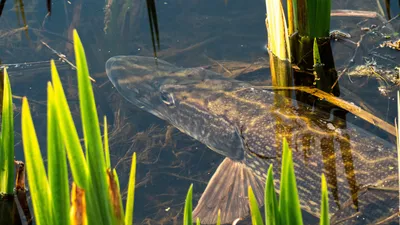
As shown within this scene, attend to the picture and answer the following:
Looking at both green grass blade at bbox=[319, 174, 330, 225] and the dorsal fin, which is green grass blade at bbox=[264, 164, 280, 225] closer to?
green grass blade at bbox=[319, 174, 330, 225]

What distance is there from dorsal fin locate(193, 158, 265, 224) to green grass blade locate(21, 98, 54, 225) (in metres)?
1.53

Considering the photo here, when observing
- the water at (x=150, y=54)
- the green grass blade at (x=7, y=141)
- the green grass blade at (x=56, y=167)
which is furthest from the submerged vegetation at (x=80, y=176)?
the water at (x=150, y=54)

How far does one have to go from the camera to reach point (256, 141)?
3.39m

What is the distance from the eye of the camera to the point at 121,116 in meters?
4.15

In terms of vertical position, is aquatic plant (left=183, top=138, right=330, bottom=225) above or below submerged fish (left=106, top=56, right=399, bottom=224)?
above

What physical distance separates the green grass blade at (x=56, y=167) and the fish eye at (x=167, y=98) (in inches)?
84.3

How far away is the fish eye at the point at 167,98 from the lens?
3865 millimetres

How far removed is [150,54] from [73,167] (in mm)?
3073

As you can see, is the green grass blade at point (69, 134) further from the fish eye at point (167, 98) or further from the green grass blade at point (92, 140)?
the fish eye at point (167, 98)

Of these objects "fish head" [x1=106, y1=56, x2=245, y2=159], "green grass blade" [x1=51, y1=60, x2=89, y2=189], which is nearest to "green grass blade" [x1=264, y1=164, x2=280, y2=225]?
"green grass blade" [x1=51, y1=60, x2=89, y2=189]

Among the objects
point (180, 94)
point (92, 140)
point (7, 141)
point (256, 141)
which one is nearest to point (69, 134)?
point (92, 140)

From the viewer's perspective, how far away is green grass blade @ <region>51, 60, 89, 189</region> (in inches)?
57.7

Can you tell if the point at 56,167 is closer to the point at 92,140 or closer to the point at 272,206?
the point at 92,140

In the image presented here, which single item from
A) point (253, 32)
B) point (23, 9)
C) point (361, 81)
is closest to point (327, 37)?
point (361, 81)
